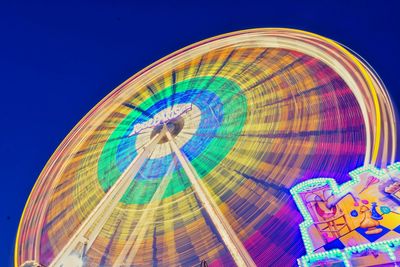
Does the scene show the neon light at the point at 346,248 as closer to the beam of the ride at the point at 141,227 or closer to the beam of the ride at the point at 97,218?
the beam of the ride at the point at 97,218

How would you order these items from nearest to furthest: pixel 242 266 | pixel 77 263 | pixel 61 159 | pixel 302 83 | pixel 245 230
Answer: pixel 242 266 → pixel 77 263 → pixel 245 230 → pixel 302 83 → pixel 61 159

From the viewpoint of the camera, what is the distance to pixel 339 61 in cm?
649

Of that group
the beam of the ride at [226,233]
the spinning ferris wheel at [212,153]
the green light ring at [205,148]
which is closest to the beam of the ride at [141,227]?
the spinning ferris wheel at [212,153]

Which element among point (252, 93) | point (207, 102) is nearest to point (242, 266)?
point (252, 93)

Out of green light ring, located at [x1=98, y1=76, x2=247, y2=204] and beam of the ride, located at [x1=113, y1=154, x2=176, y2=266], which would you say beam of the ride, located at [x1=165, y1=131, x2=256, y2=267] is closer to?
green light ring, located at [x1=98, y1=76, x2=247, y2=204]

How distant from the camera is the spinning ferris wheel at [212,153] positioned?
6.30 meters

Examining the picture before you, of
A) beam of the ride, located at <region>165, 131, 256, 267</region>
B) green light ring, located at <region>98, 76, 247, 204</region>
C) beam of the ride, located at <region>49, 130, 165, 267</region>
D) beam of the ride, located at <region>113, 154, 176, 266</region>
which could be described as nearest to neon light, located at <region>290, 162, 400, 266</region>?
beam of the ride, located at <region>165, 131, 256, 267</region>

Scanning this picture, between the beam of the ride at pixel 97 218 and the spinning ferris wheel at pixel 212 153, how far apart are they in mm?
24

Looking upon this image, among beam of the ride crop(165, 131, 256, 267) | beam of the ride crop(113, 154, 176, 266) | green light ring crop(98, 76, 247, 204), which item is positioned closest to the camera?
beam of the ride crop(165, 131, 256, 267)

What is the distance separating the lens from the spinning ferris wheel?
20.7 ft

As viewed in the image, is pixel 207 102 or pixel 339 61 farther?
pixel 207 102

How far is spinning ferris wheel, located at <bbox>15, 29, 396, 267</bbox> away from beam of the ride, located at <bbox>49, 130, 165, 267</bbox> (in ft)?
0.08

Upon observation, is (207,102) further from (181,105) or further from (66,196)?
(66,196)

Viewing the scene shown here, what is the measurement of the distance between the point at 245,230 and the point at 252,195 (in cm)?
70
